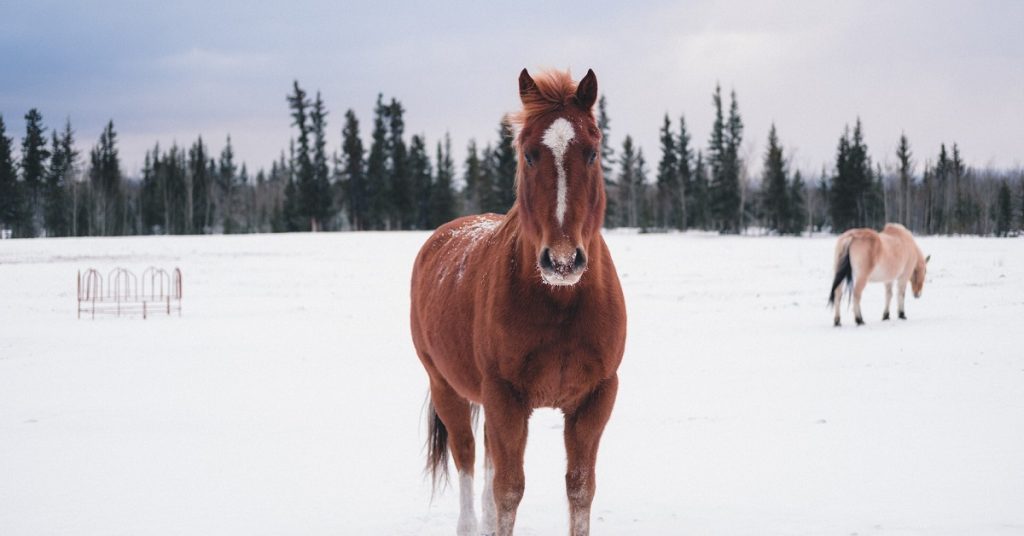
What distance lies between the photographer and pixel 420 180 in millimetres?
65812

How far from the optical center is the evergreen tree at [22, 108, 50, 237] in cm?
6919

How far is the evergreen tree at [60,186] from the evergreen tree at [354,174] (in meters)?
27.5

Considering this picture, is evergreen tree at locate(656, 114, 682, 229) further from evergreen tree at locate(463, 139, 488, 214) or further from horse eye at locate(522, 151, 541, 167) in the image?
horse eye at locate(522, 151, 541, 167)

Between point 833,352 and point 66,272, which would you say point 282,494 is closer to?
point 833,352

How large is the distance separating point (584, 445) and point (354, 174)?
6391 cm

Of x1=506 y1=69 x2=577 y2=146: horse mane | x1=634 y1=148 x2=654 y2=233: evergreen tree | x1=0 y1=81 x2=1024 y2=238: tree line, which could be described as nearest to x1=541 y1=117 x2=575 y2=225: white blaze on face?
x1=506 y1=69 x2=577 y2=146: horse mane

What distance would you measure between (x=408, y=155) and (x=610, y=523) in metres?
62.9

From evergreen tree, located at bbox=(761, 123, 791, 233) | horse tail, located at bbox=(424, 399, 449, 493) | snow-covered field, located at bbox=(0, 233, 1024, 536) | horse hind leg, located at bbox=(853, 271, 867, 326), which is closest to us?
snow-covered field, located at bbox=(0, 233, 1024, 536)

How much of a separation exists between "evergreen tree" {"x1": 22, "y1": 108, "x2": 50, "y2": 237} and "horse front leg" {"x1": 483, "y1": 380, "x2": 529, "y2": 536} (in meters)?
79.0

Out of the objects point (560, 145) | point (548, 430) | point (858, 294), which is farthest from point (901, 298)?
point (560, 145)

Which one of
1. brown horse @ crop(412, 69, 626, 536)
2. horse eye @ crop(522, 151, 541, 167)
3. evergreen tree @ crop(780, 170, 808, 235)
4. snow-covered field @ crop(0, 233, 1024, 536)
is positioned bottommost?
snow-covered field @ crop(0, 233, 1024, 536)

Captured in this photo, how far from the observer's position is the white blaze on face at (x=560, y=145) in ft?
8.90

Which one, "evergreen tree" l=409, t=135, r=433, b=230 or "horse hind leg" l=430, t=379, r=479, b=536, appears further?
"evergreen tree" l=409, t=135, r=433, b=230

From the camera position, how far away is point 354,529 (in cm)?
444
